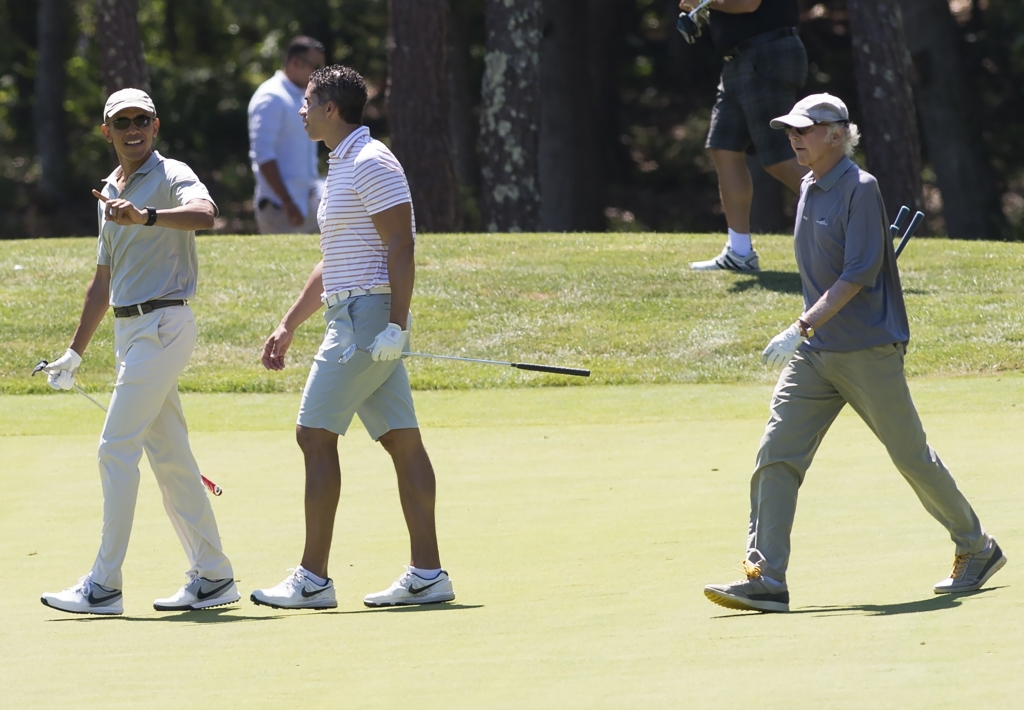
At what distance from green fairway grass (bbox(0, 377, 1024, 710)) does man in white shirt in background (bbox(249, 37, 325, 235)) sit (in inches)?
130

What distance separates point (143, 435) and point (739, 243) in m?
8.13

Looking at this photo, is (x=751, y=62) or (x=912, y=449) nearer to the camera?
(x=912, y=449)

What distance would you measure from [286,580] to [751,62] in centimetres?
726

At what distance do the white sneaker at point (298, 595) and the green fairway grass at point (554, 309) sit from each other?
19.0ft

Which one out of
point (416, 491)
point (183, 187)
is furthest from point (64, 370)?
point (416, 491)

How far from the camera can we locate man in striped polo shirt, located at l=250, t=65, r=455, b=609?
573 centimetres

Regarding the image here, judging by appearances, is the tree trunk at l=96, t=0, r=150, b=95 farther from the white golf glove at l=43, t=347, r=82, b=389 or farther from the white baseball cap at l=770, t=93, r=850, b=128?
the white baseball cap at l=770, t=93, r=850, b=128

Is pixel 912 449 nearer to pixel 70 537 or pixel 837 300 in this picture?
pixel 837 300

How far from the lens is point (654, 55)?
3183 centimetres

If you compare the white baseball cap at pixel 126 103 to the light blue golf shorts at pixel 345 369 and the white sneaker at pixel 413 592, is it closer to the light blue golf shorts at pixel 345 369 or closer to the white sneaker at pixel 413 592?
the light blue golf shorts at pixel 345 369

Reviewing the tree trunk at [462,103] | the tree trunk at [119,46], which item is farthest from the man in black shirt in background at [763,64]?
the tree trunk at [462,103]

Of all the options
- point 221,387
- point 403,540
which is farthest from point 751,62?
point 403,540

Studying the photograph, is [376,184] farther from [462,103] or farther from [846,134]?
[462,103]

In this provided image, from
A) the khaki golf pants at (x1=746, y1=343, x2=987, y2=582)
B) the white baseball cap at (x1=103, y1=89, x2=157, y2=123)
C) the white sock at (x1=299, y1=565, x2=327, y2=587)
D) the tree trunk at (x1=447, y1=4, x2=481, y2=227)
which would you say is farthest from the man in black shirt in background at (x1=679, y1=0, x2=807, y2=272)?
the tree trunk at (x1=447, y1=4, x2=481, y2=227)
